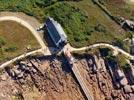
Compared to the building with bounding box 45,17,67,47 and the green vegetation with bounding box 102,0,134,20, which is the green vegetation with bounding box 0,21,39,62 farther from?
the green vegetation with bounding box 102,0,134,20

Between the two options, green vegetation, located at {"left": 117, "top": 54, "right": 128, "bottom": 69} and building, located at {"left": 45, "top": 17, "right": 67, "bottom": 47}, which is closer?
green vegetation, located at {"left": 117, "top": 54, "right": 128, "bottom": 69}

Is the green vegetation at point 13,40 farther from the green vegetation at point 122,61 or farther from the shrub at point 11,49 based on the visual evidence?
the green vegetation at point 122,61

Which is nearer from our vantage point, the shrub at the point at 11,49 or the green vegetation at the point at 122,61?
the shrub at the point at 11,49

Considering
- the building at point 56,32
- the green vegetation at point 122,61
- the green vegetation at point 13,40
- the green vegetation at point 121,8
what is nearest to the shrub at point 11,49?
the green vegetation at point 13,40

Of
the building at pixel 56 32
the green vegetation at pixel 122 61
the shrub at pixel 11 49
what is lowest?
the green vegetation at pixel 122 61

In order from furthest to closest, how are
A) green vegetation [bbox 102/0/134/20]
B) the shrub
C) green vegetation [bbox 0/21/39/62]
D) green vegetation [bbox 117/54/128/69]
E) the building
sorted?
green vegetation [bbox 102/0/134/20] < the building < green vegetation [bbox 117/54/128/69] < the shrub < green vegetation [bbox 0/21/39/62]

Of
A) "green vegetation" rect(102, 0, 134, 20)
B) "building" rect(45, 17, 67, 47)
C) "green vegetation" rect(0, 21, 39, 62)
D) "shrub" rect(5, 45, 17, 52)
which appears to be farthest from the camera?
"green vegetation" rect(102, 0, 134, 20)

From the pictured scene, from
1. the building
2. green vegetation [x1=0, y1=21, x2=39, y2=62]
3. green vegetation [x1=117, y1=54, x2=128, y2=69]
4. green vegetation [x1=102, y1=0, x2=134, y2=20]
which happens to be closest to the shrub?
green vegetation [x1=0, y1=21, x2=39, y2=62]

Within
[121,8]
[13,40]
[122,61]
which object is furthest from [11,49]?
[121,8]
